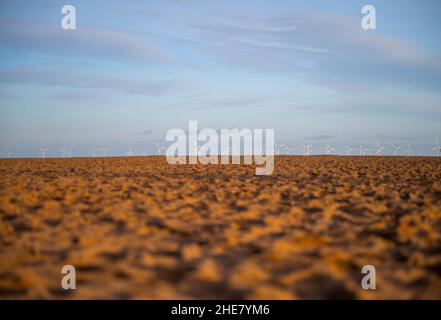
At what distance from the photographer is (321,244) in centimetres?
549

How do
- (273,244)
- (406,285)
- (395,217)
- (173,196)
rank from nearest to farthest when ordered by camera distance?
(406,285) < (273,244) < (395,217) < (173,196)

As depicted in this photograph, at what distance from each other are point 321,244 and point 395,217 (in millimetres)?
2838

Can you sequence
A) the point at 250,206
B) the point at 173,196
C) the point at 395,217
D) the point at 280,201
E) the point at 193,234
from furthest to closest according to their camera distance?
the point at 173,196
the point at 280,201
the point at 250,206
the point at 395,217
the point at 193,234

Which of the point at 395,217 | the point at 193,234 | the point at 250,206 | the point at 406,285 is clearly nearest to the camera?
the point at 406,285

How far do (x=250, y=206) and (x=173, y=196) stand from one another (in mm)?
2559

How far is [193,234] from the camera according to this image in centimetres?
608
